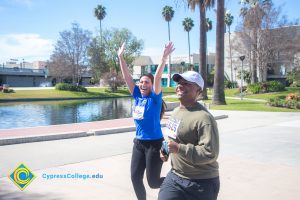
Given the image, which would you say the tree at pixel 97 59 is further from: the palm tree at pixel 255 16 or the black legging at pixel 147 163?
the black legging at pixel 147 163

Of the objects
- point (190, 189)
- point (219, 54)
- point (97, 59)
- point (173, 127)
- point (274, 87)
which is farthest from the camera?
point (97, 59)

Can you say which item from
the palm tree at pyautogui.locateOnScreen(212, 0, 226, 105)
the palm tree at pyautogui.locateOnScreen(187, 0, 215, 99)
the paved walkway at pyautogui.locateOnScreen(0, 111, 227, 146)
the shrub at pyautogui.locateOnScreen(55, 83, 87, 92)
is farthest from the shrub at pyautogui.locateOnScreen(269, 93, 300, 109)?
the shrub at pyautogui.locateOnScreen(55, 83, 87, 92)

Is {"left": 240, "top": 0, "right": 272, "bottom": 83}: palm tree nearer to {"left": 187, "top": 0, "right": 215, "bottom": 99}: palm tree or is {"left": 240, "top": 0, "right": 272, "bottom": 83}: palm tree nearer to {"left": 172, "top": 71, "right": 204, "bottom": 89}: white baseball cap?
{"left": 187, "top": 0, "right": 215, "bottom": 99}: palm tree

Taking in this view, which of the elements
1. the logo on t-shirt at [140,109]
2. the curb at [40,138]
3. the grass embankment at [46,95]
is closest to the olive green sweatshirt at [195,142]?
the logo on t-shirt at [140,109]

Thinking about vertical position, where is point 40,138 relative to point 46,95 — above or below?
below

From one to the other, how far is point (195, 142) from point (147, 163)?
1.39m

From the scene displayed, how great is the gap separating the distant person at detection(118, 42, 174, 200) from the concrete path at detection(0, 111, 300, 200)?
94cm

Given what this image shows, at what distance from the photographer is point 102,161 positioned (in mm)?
7105

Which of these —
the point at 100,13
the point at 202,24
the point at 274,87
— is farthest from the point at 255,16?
the point at 100,13

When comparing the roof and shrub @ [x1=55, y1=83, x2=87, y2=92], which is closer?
shrub @ [x1=55, y1=83, x2=87, y2=92]

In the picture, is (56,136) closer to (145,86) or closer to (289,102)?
(145,86)

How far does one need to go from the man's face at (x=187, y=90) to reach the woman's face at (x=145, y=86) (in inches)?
48.6

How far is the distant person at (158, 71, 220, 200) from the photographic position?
2701mm

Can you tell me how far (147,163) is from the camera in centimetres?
407
